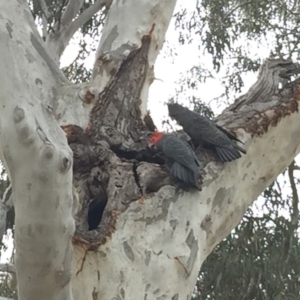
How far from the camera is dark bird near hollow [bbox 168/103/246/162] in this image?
182cm

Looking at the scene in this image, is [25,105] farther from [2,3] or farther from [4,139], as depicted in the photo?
[2,3]

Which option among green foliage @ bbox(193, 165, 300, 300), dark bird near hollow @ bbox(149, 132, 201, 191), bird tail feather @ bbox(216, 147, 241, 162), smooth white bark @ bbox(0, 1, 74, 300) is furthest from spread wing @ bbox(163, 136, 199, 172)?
green foliage @ bbox(193, 165, 300, 300)

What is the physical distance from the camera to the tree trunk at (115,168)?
1.12 metres

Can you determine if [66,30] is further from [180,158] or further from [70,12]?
[180,158]

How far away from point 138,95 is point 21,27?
51 cm

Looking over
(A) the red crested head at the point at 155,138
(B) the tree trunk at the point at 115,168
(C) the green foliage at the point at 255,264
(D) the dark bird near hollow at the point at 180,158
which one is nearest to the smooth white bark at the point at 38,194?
(B) the tree trunk at the point at 115,168

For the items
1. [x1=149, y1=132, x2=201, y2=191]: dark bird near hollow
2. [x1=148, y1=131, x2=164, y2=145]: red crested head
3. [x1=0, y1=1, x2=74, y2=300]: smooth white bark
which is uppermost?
[x1=148, y1=131, x2=164, y2=145]: red crested head

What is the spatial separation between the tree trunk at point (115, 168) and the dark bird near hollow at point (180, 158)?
0.05 m

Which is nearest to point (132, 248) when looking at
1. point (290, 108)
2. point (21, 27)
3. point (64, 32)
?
point (21, 27)

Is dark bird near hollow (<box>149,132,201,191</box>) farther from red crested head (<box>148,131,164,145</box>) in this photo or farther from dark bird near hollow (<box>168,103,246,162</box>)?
dark bird near hollow (<box>168,103,246,162</box>)

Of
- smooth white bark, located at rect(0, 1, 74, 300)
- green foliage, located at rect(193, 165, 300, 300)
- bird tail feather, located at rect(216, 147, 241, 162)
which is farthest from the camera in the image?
green foliage, located at rect(193, 165, 300, 300)

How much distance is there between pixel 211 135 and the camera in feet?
6.16

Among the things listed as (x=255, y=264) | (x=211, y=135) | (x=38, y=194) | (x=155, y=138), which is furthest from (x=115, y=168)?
(x=255, y=264)

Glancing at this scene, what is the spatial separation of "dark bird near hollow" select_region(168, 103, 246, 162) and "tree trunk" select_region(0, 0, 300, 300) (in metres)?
0.04
